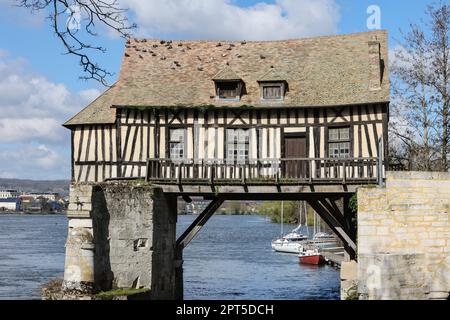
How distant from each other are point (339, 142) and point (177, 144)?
4.84 metres

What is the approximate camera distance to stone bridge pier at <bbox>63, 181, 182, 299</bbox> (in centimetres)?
1736

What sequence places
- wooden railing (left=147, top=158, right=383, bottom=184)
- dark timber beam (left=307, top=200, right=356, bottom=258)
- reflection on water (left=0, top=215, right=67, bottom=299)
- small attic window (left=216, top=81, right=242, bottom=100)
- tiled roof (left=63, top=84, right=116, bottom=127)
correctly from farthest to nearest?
reflection on water (left=0, top=215, right=67, bottom=299) < tiled roof (left=63, top=84, right=116, bottom=127) < small attic window (left=216, top=81, right=242, bottom=100) < dark timber beam (left=307, top=200, right=356, bottom=258) < wooden railing (left=147, top=158, right=383, bottom=184)

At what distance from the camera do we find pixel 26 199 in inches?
7249

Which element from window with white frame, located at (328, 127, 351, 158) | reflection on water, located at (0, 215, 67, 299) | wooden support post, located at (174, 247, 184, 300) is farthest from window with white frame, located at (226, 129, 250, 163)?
reflection on water, located at (0, 215, 67, 299)

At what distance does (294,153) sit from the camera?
20875 millimetres

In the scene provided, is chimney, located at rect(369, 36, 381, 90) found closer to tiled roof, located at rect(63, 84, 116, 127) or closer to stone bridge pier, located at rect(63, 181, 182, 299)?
stone bridge pier, located at rect(63, 181, 182, 299)

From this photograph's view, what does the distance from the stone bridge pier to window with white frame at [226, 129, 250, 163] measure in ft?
9.74

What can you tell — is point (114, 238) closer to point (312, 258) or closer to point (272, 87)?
point (272, 87)

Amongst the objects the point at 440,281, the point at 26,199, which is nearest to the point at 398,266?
the point at 440,281

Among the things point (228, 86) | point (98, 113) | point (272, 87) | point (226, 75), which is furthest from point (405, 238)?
point (98, 113)

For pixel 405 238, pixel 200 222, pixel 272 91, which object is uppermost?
pixel 272 91

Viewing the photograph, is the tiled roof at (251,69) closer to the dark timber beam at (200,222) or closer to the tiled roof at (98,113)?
the tiled roof at (98,113)

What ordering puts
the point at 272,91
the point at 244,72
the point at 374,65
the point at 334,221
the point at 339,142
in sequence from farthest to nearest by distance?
the point at 244,72 < the point at 272,91 < the point at 374,65 < the point at 339,142 < the point at 334,221

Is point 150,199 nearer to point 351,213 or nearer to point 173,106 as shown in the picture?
point 173,106
